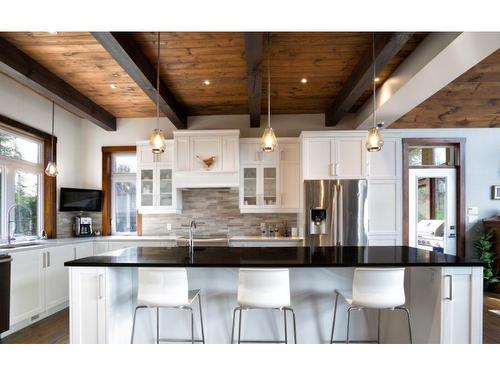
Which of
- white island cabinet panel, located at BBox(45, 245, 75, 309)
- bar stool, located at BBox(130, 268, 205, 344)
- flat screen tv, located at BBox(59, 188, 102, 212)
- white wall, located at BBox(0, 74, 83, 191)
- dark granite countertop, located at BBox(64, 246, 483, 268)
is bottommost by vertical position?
white island cabinet panel, located at BBox(45, 245, 75, 309)

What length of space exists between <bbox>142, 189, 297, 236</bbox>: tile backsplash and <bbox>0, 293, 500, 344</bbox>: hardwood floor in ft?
5.67

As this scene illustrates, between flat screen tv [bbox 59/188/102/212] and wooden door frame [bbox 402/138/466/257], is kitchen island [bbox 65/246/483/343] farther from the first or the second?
flat screen tv [bbox 59/188/102/212]

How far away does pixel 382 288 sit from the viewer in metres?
1.86

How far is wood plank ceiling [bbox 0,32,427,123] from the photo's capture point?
2.62 metres

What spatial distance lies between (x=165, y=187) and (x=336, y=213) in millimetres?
2646

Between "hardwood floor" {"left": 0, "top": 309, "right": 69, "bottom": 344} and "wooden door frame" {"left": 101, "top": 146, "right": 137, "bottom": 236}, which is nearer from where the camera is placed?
"hardwood floor" {"left": 0, "top": 309, "right": 69, "bottom": 344}

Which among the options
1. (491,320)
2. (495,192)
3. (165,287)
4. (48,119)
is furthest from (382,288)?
(48,119)

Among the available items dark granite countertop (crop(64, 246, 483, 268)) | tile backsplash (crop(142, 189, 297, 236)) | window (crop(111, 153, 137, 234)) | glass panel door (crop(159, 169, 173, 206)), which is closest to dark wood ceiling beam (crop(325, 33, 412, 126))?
dark granite countertop (crop(64, 246, 483, 268))

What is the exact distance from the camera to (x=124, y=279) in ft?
7.32
